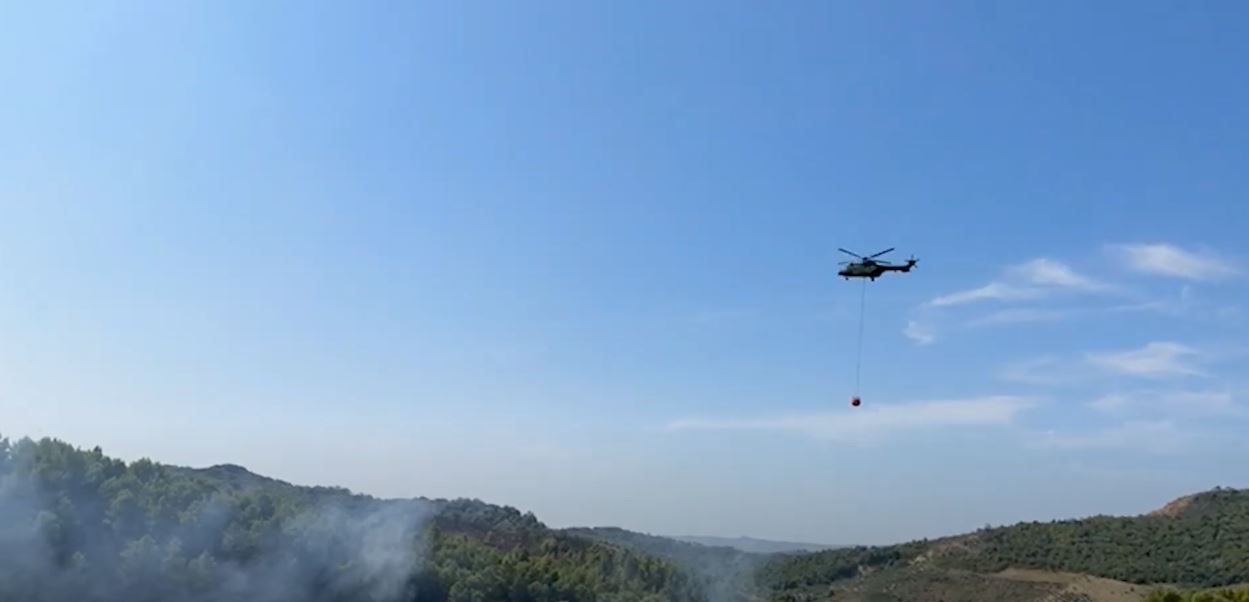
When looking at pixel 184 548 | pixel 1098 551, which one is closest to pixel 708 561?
pixel 1098 551

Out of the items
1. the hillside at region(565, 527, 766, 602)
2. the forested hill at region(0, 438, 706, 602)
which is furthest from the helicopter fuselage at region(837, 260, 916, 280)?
the hillside at region(565, 527, 766, 602)

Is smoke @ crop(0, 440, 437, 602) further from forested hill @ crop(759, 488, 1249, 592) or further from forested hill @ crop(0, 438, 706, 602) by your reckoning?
forested hill @ crop(759, 488, 1249, 592)

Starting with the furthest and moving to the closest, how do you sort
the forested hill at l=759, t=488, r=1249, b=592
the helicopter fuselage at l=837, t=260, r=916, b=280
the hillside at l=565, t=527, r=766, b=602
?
1. the hillside at l=565, t=527, r=766, b=602
2. the forested hill at l=759, t=488, r=1249, b=592
3. the helicopter fuselage at l=837, t=260, r=916, b=280

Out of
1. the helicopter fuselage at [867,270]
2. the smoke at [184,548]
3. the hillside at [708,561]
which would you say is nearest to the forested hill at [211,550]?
the smoke at [184,548]

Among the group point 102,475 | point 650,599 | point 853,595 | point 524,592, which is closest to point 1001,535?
point 853,595

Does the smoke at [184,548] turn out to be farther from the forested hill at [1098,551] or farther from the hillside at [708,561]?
the forested hill at [1098,551]

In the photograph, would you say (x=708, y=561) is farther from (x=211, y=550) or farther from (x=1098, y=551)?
(x=211, y=550)
